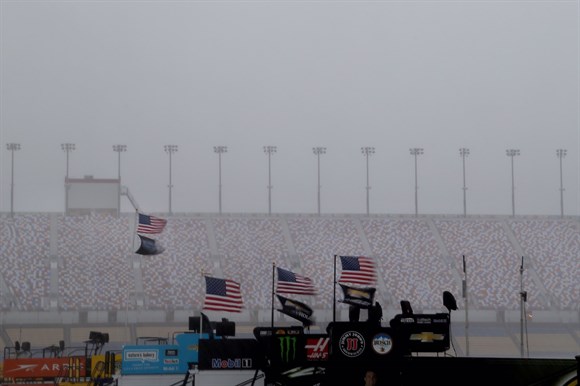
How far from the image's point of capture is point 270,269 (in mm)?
48781

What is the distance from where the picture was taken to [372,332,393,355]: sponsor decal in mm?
8953

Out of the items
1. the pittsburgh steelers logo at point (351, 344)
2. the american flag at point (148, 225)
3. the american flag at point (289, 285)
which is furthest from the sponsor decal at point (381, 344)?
the american flag at point (148, 225)

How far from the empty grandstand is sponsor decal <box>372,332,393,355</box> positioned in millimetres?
27686

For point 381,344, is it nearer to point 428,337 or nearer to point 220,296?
point 428,337

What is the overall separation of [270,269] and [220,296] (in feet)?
99.3

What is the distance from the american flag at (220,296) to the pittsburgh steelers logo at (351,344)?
946 centimetres

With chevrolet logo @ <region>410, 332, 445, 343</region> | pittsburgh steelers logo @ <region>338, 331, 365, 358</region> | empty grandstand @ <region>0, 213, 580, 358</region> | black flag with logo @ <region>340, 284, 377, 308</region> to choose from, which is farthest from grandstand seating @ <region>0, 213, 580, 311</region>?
pittsburgh steelers logo @ <region>338, 331, 365, 358</region>

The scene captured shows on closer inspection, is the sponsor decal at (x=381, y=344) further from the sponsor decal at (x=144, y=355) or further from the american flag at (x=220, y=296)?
the american flag at (x=220, y=296)

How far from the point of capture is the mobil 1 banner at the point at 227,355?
1271 centimetres

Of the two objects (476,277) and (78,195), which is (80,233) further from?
(476,277)

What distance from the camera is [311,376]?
366 inches

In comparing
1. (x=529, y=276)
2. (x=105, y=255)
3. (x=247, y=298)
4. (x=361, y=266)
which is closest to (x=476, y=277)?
(x=529, y=276)

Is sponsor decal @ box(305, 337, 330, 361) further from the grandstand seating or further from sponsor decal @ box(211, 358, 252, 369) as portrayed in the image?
the grandstand seating

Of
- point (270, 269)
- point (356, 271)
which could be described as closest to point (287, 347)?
point (356, 271)
